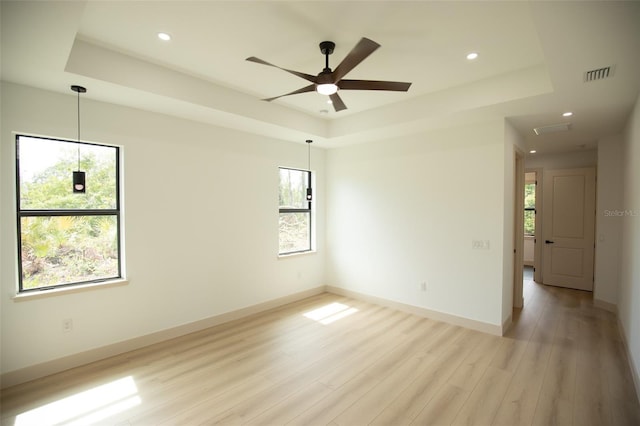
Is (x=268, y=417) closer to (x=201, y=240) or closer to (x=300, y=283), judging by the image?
(x=201, y=240)

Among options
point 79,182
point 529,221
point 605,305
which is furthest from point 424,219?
point 529,221

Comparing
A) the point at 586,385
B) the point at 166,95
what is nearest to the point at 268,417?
the point at 586,385

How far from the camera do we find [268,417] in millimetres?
2352

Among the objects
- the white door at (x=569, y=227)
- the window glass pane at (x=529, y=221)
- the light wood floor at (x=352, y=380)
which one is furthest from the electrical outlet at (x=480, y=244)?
the window glass pane at (x=529, y=221)

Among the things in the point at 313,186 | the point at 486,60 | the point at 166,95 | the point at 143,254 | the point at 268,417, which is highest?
the point at 486,60

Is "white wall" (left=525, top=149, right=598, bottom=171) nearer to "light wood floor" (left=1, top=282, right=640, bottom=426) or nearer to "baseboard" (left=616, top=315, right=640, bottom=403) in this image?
"light wood floor" (left=1, top=282, right=640, bottom=426)

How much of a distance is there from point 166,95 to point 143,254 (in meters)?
1.82

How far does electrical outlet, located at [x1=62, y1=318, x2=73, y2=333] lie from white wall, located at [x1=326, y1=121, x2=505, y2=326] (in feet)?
12.8

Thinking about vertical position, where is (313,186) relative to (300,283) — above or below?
above

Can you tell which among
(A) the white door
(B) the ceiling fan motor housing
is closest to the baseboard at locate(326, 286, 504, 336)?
(A) the white door

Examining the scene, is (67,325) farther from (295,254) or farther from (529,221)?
(529,221)

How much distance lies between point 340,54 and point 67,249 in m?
3.38

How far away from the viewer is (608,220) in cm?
490

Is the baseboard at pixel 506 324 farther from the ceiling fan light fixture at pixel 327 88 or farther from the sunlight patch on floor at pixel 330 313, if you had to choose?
the ceiling fan light fixture at pixel 327 88
